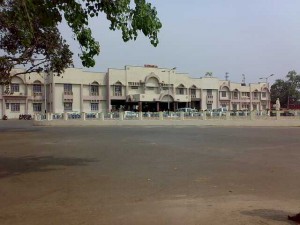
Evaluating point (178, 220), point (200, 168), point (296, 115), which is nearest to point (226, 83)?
point (296, 115)

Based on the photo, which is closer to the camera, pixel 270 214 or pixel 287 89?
pixel 270 214

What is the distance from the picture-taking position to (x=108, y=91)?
65562mm

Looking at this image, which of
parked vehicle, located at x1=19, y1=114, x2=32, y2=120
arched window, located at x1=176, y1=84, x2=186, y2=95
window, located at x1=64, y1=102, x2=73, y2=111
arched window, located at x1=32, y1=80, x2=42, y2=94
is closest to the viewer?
parked vehicle, located at x1=19, y1=114, x2=32, y2=120

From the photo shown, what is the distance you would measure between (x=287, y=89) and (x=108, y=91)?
50.8 m

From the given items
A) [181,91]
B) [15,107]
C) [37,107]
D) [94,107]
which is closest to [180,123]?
[94,107]

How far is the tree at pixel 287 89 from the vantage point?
91250mm

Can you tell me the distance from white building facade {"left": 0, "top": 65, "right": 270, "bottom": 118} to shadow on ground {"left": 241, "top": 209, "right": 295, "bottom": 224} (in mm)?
55440

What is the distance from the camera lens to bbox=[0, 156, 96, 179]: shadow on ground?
992cm

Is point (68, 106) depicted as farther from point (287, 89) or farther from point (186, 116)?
point (287, 89)

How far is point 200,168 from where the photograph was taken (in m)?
10.1

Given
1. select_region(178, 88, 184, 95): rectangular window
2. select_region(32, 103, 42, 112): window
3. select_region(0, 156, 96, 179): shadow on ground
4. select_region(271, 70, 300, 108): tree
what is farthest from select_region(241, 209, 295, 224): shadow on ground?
select_region(271, 70, 300, 108): tree

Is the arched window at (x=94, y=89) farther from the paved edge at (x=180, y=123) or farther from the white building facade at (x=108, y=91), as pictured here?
the paved edge at (x=180, y=123)

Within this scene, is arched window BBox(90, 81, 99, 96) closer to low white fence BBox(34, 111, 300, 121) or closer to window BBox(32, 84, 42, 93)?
window BBox(32, 84, 42, 93)

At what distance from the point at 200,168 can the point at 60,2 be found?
567 centimetres
